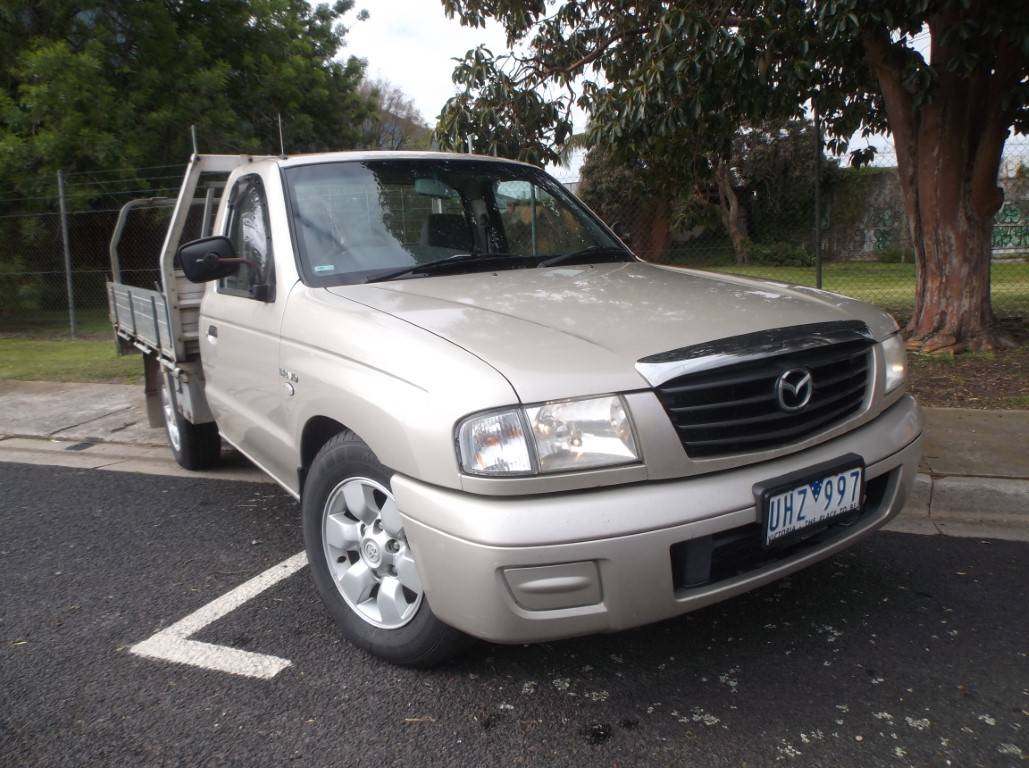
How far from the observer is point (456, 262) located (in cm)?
344

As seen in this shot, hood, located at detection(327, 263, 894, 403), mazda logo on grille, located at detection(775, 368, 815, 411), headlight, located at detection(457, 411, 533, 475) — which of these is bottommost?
headlight, located at detection(457, 411, 533, 475)

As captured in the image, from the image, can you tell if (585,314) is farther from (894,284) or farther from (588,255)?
(894,284)

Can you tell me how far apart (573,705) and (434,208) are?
2175mm

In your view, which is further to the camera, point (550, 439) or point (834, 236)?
point (834, 236)

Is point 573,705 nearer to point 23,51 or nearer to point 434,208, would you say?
point 434,208

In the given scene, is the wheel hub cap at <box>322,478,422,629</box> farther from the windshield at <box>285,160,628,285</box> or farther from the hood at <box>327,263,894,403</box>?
the windshield at <box>285,160,628,285</box>

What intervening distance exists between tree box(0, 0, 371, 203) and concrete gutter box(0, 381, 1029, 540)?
5676 millimetres

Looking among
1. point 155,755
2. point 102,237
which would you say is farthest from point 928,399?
point 102,237

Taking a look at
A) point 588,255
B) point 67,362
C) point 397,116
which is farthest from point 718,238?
point 397,116

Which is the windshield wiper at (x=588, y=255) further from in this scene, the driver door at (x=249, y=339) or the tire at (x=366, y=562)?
the tire at (x=366, y=562)

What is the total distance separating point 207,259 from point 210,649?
1548mm

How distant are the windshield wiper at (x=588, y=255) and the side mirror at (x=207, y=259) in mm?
1311

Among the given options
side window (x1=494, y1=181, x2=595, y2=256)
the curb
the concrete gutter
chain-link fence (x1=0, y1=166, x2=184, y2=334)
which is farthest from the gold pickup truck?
chain-link fence (x1=0, y1=166, x2=184, y2=334)

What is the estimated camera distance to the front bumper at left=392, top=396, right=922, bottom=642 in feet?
7.14
